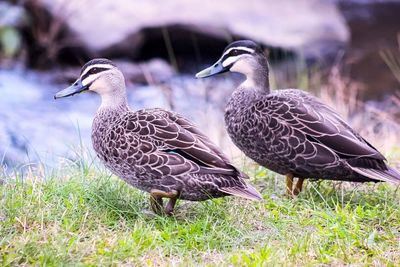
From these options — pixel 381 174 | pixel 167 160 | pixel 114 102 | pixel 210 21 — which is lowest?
pixel 210 21

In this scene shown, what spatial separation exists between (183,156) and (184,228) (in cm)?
45

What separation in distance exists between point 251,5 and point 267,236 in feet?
26.8

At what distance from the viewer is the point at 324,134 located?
538 centimetres

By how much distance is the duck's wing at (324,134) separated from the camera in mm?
5309

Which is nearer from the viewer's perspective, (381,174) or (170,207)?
(170,207)

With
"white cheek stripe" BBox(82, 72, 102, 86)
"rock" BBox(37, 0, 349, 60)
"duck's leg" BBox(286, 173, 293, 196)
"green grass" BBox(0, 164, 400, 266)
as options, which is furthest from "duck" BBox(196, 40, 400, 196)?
"rock" BBox(37, 0, 349, 60)

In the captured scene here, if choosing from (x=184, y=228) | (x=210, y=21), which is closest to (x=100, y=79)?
(x=184, y=228)

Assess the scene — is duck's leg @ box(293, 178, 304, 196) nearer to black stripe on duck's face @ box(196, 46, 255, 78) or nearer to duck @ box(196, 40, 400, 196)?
duck @ box(196, 40, 400, 196)

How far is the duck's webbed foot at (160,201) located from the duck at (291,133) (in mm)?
921

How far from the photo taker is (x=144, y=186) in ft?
16.1

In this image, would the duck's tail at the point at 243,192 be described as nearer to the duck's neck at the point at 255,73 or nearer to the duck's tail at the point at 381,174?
the duck's tail at the point at 381,174

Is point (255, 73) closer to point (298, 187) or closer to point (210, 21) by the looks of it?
point (298, 187)

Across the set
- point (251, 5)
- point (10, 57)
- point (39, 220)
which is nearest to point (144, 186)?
point (39, 220)

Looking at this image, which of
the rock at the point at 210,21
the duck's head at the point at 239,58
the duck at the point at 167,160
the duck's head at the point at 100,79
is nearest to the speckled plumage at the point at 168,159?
the duck at the point at 167,160
